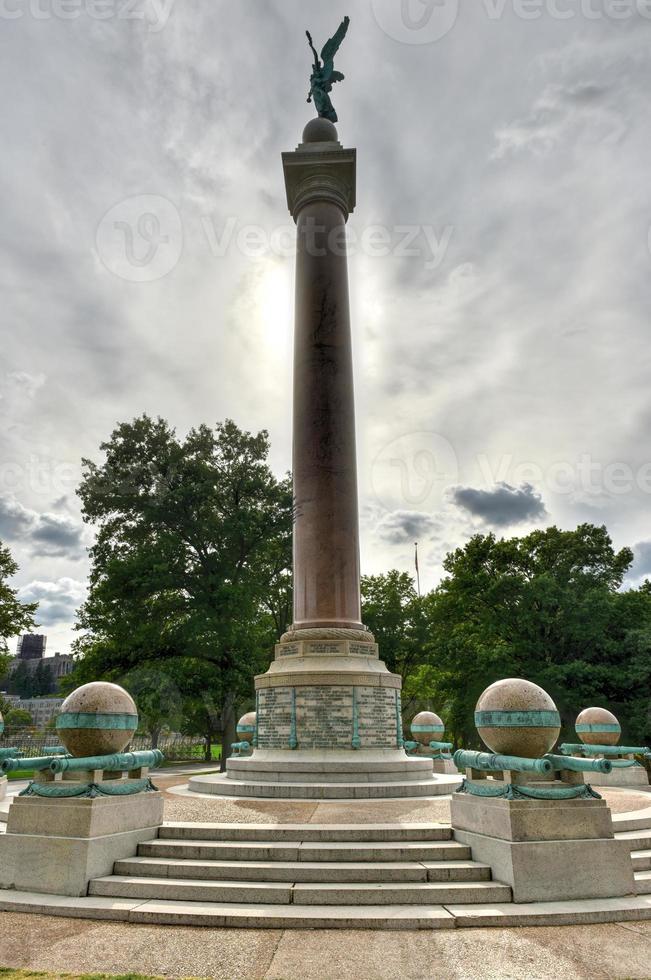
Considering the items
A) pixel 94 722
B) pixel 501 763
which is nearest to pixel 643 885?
pixel 501 763

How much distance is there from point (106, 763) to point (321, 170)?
19315mm

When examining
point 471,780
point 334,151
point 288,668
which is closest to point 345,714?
point 288,668

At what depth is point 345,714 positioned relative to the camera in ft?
47.0

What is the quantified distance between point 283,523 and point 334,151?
837 inches

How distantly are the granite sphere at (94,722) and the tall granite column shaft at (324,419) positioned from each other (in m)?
7.80

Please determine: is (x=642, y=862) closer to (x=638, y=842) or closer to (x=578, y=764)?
(x=638, y=842)

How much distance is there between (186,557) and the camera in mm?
35031

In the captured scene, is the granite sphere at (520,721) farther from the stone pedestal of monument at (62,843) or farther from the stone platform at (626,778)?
the stone platform at (626,778)

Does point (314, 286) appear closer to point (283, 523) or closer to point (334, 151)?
point (334, 151)

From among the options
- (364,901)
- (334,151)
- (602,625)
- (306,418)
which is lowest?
(364,901)

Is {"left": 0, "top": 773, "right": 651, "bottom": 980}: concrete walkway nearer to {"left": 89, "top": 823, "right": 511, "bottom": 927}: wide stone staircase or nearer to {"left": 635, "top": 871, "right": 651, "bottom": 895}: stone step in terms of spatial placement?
{"left": 89, "top": 823, "right": 511, "bottom": 927}: wide stone staircase

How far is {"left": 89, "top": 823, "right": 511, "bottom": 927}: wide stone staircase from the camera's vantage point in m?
6.89

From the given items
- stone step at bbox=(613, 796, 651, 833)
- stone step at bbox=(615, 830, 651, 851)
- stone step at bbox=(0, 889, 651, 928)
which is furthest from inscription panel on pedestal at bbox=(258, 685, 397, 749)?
stone step at bbox=(0, 889, 651, 928)

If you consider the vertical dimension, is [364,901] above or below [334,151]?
below
